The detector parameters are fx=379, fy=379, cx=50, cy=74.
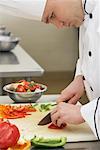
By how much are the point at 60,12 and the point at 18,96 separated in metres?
0.50

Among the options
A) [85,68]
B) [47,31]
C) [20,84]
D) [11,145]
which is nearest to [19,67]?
[20,84]

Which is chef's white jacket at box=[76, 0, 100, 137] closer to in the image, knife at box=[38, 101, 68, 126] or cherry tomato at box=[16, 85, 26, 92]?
knife at box=[38, 101, 68, 126]

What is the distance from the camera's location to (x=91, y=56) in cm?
138

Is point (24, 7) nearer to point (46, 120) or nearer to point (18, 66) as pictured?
point (46, 120)

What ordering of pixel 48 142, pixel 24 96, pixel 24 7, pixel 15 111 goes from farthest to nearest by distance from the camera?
pixel 24 96, pixel 15 111, pixel 24 7, pixel 48 142

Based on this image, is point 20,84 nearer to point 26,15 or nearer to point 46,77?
point 26,15

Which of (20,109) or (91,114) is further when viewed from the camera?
(20,109)

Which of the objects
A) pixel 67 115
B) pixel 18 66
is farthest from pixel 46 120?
pixel 18 66

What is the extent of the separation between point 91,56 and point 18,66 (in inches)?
38.0

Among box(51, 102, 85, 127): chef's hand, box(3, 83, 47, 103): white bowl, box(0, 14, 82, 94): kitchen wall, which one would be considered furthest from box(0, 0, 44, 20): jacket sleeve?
box(0, 14, 82, 94): kitchen wall

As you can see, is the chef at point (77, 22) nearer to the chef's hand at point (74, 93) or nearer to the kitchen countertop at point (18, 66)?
A: the chef's hand at point (74, 93)

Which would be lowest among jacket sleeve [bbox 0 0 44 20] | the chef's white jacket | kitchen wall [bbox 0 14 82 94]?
kitchen wall [bbox 0 14 82 94]

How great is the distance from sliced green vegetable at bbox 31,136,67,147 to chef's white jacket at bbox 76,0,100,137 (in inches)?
5.0

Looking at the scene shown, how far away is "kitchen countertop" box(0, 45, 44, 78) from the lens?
215 cm
